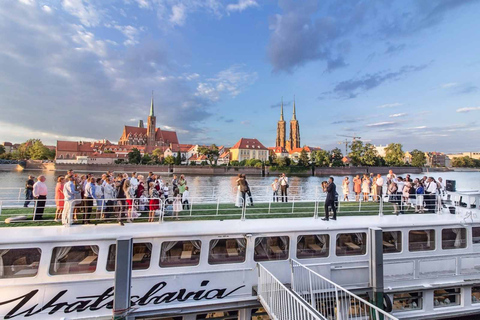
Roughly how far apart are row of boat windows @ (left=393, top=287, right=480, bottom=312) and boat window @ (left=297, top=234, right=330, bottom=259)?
2419mm

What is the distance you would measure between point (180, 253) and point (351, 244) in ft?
14.9

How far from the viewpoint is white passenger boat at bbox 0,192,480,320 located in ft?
17.8

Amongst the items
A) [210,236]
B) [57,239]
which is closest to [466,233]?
[210,236]

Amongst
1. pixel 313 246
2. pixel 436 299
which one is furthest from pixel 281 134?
pixel 313 246

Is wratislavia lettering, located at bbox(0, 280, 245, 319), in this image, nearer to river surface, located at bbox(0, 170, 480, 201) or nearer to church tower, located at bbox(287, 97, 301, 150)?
river surface, located at bbox(0, 170, 480, 201)

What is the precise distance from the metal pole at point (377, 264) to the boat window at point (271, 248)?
2102 millimetres

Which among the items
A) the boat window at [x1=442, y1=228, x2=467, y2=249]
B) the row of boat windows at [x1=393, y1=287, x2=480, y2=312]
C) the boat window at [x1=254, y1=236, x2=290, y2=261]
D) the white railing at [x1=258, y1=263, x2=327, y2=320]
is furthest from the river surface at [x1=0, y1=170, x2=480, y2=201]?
the boat window at [x1=442, y1=228, x2=467, y2=249]

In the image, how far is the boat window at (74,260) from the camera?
5.53 m

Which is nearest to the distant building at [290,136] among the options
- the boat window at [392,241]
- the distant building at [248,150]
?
the distant building at [248,150]

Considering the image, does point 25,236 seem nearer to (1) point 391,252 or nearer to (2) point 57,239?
(2) point 57,239

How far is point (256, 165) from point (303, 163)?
17.9 meters

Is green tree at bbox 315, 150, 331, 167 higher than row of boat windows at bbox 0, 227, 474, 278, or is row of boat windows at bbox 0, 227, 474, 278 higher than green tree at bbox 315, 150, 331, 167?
green tree at bbox 315, 150, 331, 167

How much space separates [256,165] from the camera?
98312mm

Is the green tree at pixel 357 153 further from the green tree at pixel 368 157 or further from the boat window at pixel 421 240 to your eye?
the boat window at pixel 421 240
